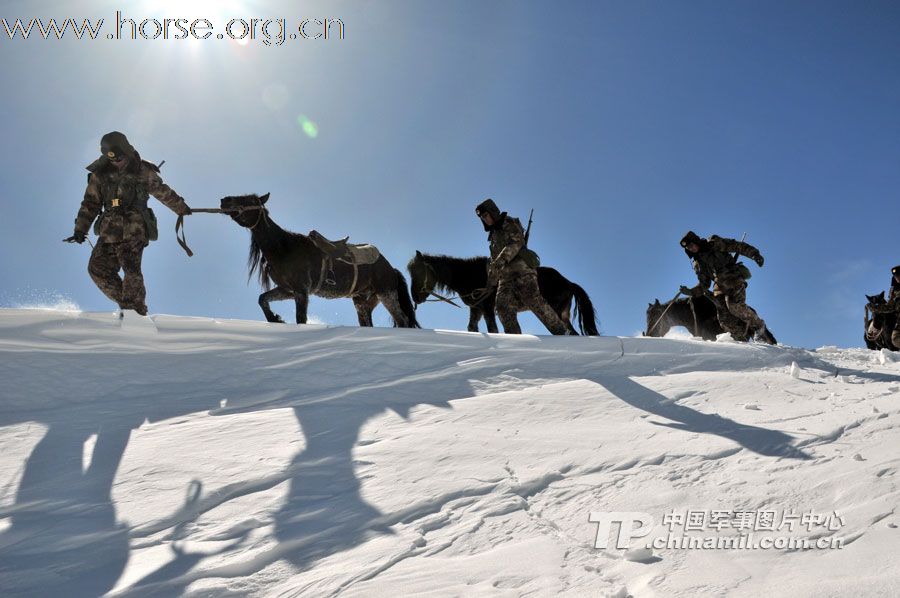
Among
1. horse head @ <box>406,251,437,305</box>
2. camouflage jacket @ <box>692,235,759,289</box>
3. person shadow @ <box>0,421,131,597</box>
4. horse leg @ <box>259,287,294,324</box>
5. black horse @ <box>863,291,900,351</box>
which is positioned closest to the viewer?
person shadow @ <box>0,421,131,597</box>

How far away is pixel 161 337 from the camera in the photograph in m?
4.85

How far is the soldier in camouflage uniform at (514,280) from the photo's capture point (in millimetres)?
7824

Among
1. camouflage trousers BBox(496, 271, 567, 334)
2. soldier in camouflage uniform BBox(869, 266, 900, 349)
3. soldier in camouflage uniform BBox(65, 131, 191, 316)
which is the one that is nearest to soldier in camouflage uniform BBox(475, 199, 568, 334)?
camouflage trousers BBox(496, 271, 567, 334)

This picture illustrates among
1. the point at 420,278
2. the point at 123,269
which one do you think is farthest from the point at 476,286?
the point at 123,269

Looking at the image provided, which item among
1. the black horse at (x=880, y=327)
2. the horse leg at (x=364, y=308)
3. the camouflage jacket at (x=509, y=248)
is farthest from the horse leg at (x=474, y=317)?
the black horse at (x=880, y=327)

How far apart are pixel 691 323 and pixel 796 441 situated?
35.6ft

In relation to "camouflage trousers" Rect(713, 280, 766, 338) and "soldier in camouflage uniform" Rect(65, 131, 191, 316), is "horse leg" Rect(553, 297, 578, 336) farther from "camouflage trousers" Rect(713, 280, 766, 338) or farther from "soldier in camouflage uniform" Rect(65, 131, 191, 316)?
"soldier in camouflage uniform" Rect(65, 131, 191, 316)

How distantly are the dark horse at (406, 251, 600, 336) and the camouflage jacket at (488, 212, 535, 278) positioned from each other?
94.4 inches

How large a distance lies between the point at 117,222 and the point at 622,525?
6.25 m

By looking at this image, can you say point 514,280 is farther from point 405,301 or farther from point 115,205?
point 115,205

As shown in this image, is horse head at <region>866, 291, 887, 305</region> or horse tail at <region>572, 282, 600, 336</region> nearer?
horse tail at <region>572, 282, 600, 336</region>

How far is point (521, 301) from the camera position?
310 inches

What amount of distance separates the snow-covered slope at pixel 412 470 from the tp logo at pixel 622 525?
30 mm

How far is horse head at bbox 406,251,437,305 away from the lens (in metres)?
10.3
